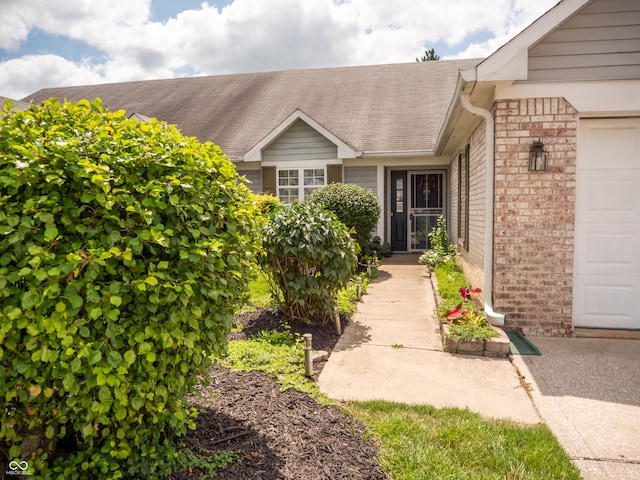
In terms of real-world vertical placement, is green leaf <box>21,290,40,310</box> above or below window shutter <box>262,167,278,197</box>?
below

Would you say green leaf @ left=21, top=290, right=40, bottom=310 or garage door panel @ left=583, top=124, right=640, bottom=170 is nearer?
green leaf @ left=21, top=290, right=40, bottom=310

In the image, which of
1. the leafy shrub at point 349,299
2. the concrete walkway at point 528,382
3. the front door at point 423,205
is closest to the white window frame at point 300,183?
the front door at point 423,205

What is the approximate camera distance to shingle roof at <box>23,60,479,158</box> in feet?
39.8

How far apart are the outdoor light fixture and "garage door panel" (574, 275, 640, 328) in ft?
5.00

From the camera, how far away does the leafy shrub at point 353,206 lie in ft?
30.8

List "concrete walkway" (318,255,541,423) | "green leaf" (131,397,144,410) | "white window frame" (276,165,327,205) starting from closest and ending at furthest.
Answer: "green leaf" (131,397,144,410) → "concrete walkway" (318,255,541,423) → "white window frame" (276,165,327,205)

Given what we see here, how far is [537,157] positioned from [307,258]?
9.87ft

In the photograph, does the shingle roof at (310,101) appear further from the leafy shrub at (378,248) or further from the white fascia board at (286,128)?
the leafy shrub at (378,248)

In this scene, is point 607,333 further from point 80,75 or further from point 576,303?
point 80,75

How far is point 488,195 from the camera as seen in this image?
17.0ft

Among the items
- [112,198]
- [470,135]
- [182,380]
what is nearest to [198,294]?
[182,380]

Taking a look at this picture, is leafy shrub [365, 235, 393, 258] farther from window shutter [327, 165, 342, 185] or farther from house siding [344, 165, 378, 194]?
window shutter [327, 165, 342, 185]

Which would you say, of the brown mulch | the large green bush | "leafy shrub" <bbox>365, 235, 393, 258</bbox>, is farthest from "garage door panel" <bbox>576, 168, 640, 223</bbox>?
"leafy shrub" <bbox>365, 235, 393, 258</bbox>

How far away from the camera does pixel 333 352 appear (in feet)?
15.1
